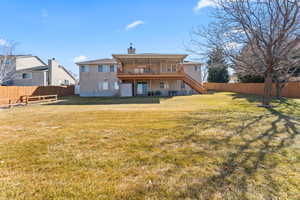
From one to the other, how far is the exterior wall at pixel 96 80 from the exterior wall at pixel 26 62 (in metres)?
15.8

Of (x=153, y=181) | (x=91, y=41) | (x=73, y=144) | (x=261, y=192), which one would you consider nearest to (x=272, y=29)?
(x=261, y=192)

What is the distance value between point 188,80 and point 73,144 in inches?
750

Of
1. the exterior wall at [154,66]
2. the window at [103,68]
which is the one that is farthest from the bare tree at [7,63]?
the exterior wall at [154,66]

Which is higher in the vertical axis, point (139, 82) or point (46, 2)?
point (46, 2)

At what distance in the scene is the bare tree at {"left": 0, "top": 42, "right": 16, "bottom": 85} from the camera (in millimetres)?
28141

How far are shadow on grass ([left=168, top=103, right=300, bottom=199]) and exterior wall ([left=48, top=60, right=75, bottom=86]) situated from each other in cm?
3203

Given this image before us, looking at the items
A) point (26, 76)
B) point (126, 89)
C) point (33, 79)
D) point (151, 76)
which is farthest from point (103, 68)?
point (26, 76)

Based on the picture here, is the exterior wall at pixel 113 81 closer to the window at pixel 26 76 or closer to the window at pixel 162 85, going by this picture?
the window at pixel 162 85

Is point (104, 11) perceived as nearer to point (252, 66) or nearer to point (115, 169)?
point (252, 66)

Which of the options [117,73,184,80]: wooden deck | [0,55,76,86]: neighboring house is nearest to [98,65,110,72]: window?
[117,73,184,80]: wooden deck

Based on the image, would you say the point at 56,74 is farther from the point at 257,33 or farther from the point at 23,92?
the point at 257,33

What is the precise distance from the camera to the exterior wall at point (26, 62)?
29850 millimetres

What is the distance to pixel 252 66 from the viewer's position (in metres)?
10.8

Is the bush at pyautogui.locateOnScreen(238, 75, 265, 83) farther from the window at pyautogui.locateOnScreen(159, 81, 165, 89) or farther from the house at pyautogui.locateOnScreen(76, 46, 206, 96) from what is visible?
the window at pyautogui.locateOnScreen(159, 81, 165, 89)
